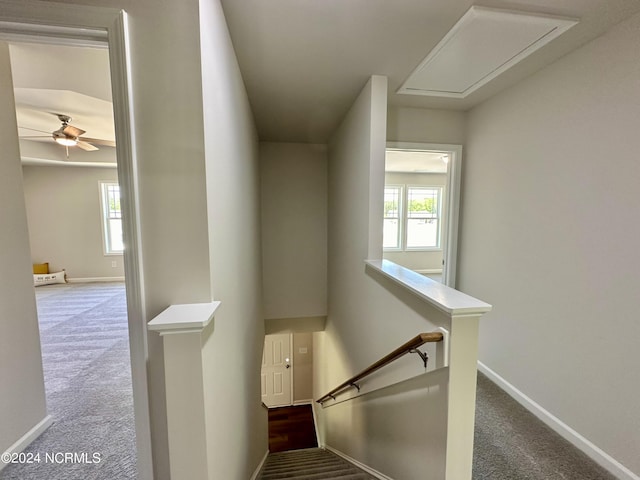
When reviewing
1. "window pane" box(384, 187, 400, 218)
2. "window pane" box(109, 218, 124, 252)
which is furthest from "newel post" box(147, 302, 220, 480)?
"window pane" box(109, 218, 124, 252)

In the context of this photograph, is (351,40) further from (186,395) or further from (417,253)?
(417,253)

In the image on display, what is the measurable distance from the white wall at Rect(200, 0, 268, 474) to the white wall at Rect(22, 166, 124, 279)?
5531 millimetres

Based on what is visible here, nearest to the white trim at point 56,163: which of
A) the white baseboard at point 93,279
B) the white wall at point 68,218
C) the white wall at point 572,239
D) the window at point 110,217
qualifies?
the white wall at point 68,218

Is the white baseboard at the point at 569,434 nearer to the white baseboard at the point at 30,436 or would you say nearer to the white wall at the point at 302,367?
the white baseboard at the point at 30,436

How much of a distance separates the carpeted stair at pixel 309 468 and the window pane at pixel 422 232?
4329 millimetres

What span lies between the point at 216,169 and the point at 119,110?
1.30 ft

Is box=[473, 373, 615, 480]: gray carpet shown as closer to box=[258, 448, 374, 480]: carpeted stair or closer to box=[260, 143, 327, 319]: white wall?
box=[258, 448, 374, 480]: carpeted stair

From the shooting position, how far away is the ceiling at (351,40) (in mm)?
1355

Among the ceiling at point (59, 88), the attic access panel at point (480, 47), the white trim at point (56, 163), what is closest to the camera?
the attic access panel at point (480, 47)

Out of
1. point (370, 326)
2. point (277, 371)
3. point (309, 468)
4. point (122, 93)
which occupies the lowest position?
point (277, 371)

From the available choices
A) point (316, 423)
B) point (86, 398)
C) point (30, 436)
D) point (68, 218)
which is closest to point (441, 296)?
point (30, 436)

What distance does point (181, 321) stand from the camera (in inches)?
35.9

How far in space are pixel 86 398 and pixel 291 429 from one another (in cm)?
454

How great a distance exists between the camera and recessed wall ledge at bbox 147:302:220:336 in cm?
90
